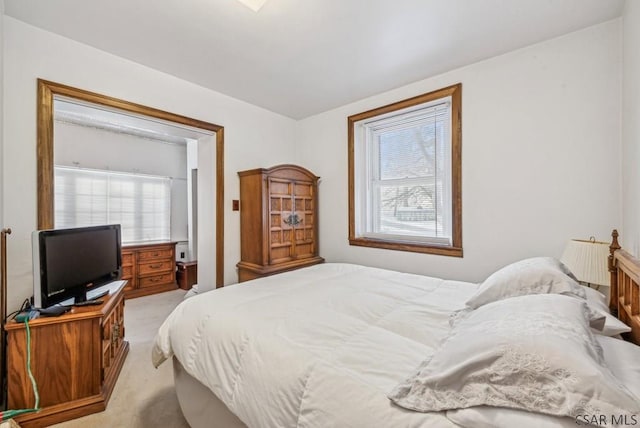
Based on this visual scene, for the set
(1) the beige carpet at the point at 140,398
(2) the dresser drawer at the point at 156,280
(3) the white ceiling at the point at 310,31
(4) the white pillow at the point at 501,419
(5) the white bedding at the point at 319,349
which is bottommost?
(1) the beige carpet at the point at 140,398

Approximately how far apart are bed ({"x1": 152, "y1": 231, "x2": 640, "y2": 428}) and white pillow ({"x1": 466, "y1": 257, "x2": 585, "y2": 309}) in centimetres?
2

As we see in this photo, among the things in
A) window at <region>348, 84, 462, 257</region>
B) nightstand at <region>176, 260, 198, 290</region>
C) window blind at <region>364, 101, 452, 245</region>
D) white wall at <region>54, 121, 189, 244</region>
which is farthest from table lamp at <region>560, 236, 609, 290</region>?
white wall at <region>54, 121, 189, 244</region>

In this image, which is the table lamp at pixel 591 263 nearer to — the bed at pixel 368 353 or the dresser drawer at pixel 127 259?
the bed at pixel 368 353

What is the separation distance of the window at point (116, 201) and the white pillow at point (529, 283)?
4.89 m

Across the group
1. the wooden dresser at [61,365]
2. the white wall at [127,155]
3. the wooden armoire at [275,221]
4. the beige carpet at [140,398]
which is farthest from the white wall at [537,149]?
the white wall at [127,155]

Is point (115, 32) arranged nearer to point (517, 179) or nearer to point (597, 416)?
point (597, 416)

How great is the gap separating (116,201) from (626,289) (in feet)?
18.4

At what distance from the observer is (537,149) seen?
2.00m

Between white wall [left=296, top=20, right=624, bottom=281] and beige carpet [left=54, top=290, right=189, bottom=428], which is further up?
white wall [left=296, top=20, right=624, bottom=281]

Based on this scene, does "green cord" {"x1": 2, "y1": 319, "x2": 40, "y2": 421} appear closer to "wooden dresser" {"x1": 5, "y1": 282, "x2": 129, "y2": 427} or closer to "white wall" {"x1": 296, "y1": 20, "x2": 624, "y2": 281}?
"wooden dresser" {"x1": 5, "y1": 282, "x2": 129, "y2": 427}

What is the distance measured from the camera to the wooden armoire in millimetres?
2758

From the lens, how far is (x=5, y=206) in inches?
67.9

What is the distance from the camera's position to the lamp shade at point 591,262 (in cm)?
147

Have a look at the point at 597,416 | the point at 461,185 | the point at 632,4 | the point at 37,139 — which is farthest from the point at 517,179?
the point at 37,139
